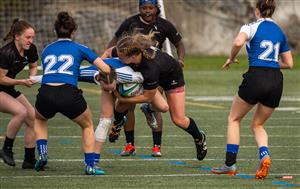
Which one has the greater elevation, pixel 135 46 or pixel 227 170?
pixel 135 46

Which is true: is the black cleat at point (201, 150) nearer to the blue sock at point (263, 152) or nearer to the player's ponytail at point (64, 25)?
the blue sock at point (263, 152)

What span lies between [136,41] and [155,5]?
2.03m

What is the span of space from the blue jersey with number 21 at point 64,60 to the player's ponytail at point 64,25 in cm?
9

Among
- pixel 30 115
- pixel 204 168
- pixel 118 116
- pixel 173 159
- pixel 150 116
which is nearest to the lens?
pixel 204 168

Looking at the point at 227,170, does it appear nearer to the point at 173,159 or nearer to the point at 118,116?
the point at 173,159

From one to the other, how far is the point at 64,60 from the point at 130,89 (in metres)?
0.75

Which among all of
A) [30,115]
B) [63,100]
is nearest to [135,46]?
[63,100]

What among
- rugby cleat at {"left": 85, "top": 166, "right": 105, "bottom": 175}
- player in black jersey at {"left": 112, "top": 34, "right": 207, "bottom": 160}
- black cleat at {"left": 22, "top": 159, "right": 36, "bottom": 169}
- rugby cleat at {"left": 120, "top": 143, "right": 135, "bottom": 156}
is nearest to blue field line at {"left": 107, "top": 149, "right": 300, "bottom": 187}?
rugby cleat at {"left": 120, "top": 143, "right": 135, "bottom": 156}

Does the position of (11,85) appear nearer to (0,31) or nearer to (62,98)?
(62,98)

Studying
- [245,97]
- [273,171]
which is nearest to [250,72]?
[245,97]

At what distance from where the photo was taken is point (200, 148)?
11508mm

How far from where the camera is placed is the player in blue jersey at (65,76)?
10.3 metres

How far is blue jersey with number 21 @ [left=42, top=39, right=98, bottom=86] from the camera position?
1028 cm

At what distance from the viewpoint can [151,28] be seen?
12.4 meters
